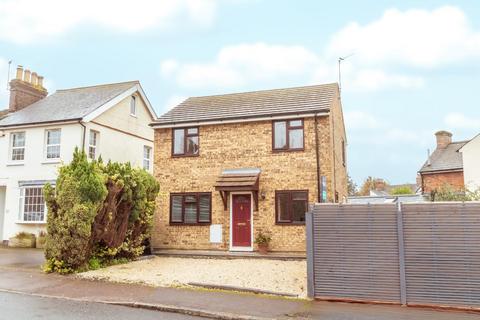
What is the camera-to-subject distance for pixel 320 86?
1900 cm

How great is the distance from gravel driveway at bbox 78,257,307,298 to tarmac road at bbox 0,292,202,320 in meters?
2.18

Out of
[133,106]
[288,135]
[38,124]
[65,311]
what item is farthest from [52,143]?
[65,311]

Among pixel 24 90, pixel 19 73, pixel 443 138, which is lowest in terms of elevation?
pixel 443 138

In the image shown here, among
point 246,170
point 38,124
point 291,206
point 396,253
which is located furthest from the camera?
point 38,124

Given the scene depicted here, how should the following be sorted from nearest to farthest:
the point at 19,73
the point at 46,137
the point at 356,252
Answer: the point at 356,252 < the point at 46,137 < the point at 19,73

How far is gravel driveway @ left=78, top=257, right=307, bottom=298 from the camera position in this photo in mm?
10516

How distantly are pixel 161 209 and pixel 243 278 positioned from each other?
7324mm

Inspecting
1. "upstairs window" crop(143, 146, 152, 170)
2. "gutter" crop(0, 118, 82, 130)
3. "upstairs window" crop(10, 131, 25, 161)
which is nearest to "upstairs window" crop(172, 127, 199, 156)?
"gutter" crop(0, 118, 82, 130)

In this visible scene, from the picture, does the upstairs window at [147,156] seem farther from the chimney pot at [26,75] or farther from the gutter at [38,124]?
the chimney pot at [26,75]

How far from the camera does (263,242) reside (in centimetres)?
1566

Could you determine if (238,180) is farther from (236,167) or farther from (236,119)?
(236,119)

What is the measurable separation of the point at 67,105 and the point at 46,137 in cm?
238

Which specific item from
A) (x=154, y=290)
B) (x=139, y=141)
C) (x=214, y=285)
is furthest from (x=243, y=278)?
(x=139, y=141)

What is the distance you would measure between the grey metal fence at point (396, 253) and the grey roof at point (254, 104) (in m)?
7.61
